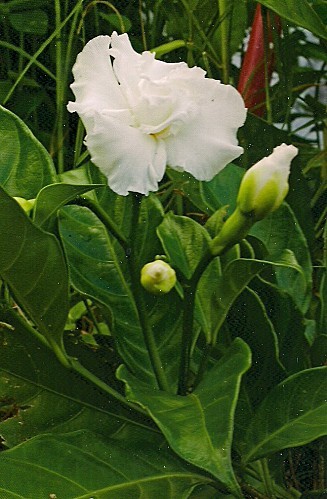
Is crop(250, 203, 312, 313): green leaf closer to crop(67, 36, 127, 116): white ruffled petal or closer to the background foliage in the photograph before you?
the background foliage

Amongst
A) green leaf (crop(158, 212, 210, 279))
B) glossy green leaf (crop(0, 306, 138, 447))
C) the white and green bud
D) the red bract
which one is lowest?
glossy green leaf (crop(0, 306, 138, 447))

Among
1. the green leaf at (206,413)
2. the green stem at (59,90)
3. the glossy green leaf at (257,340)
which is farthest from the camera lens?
the green stem at (59,90)

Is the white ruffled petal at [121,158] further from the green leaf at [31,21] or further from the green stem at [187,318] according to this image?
the green leaf at [31,21]

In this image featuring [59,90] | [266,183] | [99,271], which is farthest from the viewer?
[59,90]

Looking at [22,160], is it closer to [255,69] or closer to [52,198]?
[52,198]

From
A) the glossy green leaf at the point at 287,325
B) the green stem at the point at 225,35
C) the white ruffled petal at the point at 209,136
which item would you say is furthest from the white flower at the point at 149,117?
the green stem at the point at 225,35

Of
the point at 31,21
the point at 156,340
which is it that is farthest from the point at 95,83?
the point at 31,21

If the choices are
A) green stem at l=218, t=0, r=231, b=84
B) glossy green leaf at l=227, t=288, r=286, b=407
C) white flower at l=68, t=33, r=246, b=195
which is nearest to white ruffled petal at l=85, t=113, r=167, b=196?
white flower at l=68, t=33, r=246, b=195
